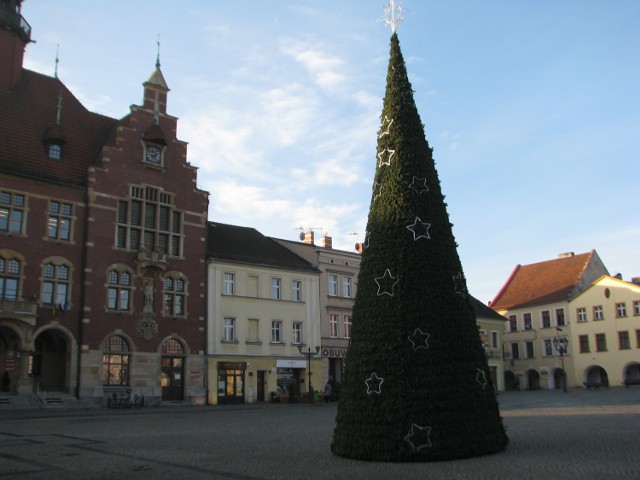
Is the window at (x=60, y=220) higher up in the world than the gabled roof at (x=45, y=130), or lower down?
lower down

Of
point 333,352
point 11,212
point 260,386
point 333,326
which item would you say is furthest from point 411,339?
point 333,326

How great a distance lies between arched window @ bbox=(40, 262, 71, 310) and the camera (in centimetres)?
3584

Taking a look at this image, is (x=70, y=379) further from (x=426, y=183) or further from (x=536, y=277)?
(x=536, y=277)

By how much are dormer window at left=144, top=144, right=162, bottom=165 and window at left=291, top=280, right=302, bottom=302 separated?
541 inches

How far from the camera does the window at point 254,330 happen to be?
45.6m

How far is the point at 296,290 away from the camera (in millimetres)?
49281

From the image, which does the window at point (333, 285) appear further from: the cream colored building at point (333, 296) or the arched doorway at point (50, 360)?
the arched doorway at point (50, 360)

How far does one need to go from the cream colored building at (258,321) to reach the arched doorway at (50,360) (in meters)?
9.41

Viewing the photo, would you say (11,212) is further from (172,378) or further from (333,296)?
(333,296)

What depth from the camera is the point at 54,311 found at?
35438mm

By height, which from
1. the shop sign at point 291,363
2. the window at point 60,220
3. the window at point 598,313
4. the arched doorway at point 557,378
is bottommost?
the arched doorway at point 557,378

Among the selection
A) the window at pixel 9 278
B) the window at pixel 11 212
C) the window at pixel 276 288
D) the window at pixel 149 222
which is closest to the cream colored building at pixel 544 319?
the window at pixel 276 288

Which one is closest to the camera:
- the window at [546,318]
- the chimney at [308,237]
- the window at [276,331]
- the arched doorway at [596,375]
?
the window at [276,331]

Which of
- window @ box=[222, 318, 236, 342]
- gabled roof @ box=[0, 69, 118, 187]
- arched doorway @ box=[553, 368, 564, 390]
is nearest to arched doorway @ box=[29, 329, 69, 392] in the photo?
gabled roof @ box=[0, 69, 118, 187]
